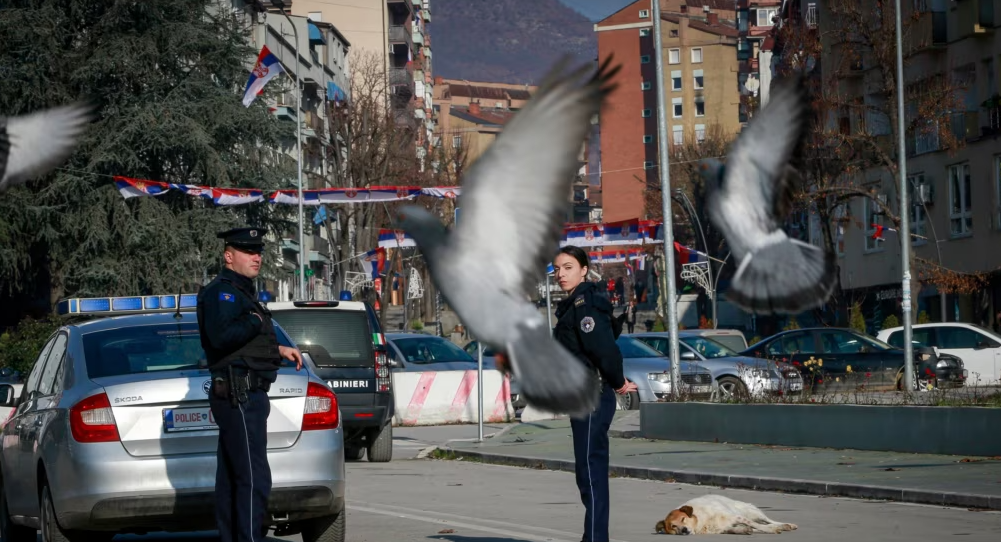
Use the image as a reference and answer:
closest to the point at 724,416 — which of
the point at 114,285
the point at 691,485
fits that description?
Answer: the point at 691,485

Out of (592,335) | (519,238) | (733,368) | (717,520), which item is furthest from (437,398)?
(519,238)

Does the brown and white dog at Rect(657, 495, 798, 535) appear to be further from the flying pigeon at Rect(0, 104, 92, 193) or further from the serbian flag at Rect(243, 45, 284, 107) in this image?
the serbian flag at Rect(243, 45, 284, 107)

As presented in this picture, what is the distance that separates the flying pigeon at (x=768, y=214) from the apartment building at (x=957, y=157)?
3809 centimetres

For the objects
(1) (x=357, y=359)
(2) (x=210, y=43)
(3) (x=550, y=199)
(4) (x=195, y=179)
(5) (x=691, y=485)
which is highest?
(2) (x=210, y=43)

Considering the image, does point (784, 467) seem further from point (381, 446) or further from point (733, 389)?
point (733, 389)

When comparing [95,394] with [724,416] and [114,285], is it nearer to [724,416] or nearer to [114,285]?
[724,416]

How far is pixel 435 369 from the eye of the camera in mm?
28188

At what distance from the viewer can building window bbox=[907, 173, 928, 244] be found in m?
52.7

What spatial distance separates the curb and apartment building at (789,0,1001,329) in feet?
90.8

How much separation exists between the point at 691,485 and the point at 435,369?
12234 millimetres

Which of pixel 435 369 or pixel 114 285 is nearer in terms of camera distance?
pixel 435 369

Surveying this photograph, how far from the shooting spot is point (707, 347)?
1185 inches

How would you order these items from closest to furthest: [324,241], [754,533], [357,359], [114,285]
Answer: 1. [754,533]
2. [357,359]
3. [114,285]
4. [324,241]

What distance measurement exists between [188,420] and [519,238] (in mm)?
4061
